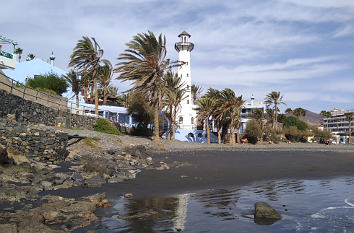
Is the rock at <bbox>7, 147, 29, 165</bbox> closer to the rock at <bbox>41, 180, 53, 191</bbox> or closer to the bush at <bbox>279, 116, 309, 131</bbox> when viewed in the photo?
the rock at <bbox>41, 180, 53, 191</bbox>

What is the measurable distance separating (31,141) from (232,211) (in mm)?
10505

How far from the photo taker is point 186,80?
49844 mm

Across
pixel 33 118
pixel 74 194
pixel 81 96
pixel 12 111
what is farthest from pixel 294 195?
pixel 81 96

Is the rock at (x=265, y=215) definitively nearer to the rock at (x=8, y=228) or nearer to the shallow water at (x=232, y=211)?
the shallow water at (x=232, y=211)

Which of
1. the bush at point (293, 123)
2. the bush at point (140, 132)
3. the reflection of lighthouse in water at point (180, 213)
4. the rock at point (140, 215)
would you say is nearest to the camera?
the reflection of lighthouse in water at point (180, 213)

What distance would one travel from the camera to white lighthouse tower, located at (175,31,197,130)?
1965 inches

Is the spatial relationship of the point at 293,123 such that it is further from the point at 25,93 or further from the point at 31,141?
the point at 31,141

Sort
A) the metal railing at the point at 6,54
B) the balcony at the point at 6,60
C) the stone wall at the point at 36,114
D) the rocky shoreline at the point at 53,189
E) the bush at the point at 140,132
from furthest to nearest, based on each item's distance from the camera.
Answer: the bush at the point at 140,132 → the metal railing at the point at 6,54 → the balcony at the point at 6,60 → the stone wall at the point at 36,114 → the rocky shoreline at the point at 53,189

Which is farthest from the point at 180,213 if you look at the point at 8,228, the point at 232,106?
the point at 232,106

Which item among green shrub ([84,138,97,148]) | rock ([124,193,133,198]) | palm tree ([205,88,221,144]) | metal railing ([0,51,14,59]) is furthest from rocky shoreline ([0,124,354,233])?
palm tree ([205,88,221,144])

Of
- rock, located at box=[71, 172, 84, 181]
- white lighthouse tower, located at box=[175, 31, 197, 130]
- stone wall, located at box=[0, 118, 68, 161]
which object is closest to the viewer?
rock, located at box=[71, 172, 84, 181]

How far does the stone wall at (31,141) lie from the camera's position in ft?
43.9

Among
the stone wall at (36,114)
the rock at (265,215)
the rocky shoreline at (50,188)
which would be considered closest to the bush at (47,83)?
the stone wall at (36,114)

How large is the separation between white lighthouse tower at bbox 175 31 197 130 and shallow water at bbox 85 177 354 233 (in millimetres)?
37746
